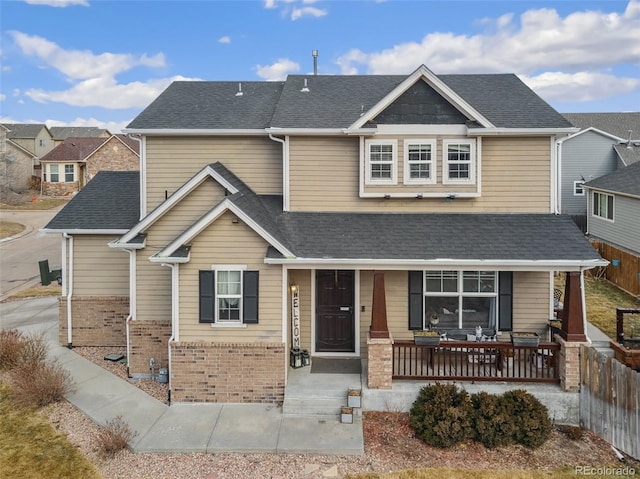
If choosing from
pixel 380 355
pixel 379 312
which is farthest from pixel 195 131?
pixel 380 355

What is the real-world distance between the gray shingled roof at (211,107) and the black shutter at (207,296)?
14.3 ft

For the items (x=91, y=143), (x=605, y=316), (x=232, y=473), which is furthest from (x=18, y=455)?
(x=91, y=143)

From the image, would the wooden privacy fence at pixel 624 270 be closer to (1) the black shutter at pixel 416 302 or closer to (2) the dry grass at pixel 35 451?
(1) the black shutter at pixel 416 302

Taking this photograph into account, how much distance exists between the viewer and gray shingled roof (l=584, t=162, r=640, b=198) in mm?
22656

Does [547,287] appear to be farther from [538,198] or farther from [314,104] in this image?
[314,104]

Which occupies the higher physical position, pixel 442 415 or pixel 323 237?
pixel 323 237

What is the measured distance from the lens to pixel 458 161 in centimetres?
1175

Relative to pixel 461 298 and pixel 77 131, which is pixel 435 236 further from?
pixel 77 131

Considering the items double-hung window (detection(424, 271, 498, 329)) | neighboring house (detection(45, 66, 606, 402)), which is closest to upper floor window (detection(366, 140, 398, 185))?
neighboring house (detection(45, 66, 606, 402))

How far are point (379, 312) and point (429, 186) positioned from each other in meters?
3.61

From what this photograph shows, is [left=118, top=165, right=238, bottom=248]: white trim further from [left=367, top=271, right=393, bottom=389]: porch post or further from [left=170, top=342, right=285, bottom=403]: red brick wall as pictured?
[left=367, top=271, right=393, bottom=389]: porch post

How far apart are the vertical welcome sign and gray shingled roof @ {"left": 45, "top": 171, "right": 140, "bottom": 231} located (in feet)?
16.6

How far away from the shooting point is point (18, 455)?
8.42 m

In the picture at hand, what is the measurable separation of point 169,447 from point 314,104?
29.9 feet
